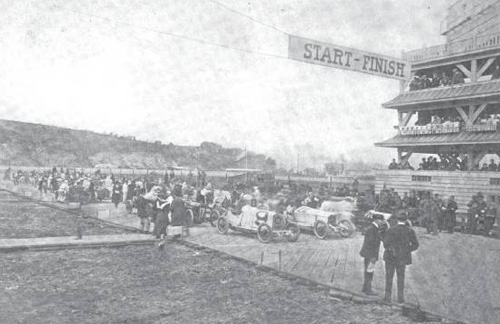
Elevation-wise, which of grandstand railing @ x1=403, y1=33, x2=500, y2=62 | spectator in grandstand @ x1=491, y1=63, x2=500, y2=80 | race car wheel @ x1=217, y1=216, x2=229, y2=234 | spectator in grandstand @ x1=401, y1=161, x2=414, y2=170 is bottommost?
race car wheel @ x1=217, y1=216, x2=229, y2=234

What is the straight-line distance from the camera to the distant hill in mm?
110062

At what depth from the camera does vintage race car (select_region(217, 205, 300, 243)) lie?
14.4m

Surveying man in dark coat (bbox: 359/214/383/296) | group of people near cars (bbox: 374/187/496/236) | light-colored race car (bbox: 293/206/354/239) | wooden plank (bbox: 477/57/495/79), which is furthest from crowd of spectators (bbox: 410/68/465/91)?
man in dark coat (bbox: 359/214/383/296)

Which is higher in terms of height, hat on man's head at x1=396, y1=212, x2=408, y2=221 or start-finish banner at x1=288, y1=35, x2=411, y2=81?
start-finish banner at x1=288, y1=35, x2=411, y2=81

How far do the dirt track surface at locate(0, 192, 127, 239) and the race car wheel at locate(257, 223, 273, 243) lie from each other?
5.29 meters

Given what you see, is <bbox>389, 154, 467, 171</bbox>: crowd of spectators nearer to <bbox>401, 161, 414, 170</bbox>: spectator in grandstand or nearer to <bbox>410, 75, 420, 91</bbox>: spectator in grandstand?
<bbox>401, 161, 414, 170</bbox>: spectator in grandstand

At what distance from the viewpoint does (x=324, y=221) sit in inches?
617

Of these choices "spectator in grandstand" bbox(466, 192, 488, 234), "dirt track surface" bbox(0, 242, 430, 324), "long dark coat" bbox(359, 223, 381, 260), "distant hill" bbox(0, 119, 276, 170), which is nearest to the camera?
"dirt track surface" bbox(0, 242, 430, 324)

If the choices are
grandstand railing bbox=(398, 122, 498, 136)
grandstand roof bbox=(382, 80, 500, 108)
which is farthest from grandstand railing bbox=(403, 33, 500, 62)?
grandstand railing bbox=(398, 122, 498, 136)

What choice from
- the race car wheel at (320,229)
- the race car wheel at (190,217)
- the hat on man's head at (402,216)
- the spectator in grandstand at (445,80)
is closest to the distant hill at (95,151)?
the spectator in grandstand at (445,80)

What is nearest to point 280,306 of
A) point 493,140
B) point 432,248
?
point 432,248

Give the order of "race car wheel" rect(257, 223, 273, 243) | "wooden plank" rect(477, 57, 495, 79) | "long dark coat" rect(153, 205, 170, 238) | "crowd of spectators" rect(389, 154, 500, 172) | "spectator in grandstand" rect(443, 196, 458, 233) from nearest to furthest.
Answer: "long dark coat" rect(153, 205, 170, 238), "race car wheel" rect(257, 223, 273, 243), "spectator in grandstand" rect(443, 196, 458, 233), "crowd of spectators" rect(389, 154, 500, 172), "wooden plank" rect(477, 57, 495, 79)

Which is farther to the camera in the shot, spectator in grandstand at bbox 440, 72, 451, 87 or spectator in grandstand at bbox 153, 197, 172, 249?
spectator in grandstand at bbox 440, 72, 451, 87

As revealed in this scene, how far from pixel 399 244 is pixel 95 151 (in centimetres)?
12158
